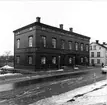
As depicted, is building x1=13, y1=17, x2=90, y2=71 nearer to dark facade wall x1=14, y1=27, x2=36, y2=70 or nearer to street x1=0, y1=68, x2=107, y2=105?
dark facade wall x1=14, y1=27, x2=36, y2=70

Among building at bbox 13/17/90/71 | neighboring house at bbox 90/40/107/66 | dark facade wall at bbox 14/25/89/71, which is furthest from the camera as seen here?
neighboring house at bbox 90/40/107/66

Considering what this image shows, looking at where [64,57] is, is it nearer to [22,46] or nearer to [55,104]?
[22,46]

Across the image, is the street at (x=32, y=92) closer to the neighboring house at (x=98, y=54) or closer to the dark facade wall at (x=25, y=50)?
the dark facade wall at (x=25, y=50)

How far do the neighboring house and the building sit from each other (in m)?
18.1

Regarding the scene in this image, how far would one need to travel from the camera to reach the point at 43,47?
76.0ft

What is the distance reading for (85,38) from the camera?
36.2 meters

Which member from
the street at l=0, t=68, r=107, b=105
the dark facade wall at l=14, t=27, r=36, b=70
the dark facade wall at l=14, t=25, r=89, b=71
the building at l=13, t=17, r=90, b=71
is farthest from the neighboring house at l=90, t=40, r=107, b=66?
the street at l=0, t=68, r=107, b=105

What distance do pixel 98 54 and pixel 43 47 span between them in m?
30.4

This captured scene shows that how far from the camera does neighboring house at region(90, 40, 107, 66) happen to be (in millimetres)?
44344

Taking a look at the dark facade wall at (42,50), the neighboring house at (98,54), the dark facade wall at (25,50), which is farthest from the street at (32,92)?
the neighboring house at (98,54)

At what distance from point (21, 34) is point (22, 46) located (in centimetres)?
282

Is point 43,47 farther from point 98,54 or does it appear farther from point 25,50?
point 98,54

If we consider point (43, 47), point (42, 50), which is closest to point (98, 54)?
point (43, 47)

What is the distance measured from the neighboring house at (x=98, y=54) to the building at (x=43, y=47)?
59.2 ft
